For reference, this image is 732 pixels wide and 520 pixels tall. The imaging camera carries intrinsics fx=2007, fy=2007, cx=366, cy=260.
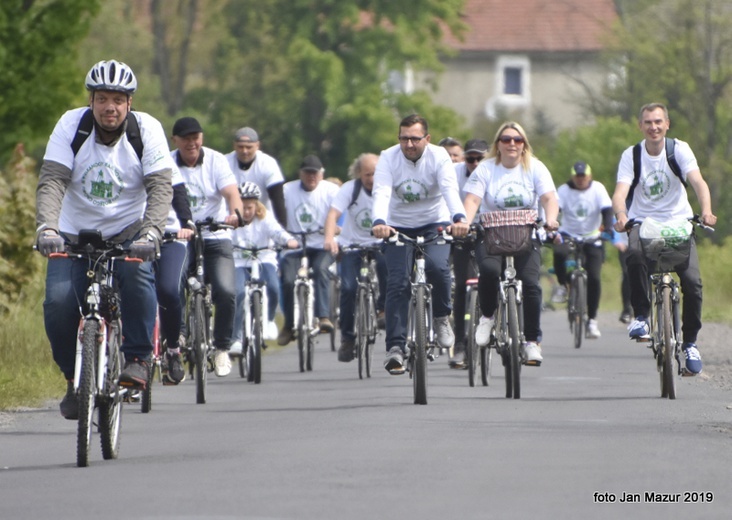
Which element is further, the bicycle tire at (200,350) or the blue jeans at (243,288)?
the blue jeans at (243,288)

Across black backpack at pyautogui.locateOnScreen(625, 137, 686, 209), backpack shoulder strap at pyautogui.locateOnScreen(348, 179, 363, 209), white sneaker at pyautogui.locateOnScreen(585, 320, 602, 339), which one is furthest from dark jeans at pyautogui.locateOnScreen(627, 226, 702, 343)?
white sneaker at pyautogui.locateOnScreen(585, 320, 602, 339)

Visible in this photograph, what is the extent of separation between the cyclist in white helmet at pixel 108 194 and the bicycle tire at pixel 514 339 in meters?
3.57

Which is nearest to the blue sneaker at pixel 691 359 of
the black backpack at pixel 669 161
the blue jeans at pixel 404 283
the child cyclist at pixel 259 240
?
the black backpack at pixel 669 161

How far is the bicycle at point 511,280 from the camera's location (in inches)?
523

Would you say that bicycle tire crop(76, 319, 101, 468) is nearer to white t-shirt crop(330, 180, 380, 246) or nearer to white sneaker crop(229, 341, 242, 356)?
white sneaker crop(229, 341, 242, 356)

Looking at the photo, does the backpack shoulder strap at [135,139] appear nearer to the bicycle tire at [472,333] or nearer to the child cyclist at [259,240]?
the bicycle tire at [472,333]

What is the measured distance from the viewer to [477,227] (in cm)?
1350

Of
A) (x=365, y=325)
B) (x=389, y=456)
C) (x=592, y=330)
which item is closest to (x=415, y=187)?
(x=365, y=325)

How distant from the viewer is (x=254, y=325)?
51.2 ft

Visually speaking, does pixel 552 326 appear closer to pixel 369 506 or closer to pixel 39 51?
pixel 39 51

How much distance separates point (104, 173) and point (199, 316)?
393cm

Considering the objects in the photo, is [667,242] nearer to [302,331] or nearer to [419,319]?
[419,319]

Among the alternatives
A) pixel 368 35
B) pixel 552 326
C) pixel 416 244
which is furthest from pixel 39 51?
pixel 368 35

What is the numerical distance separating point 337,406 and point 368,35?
42176 millimetres
